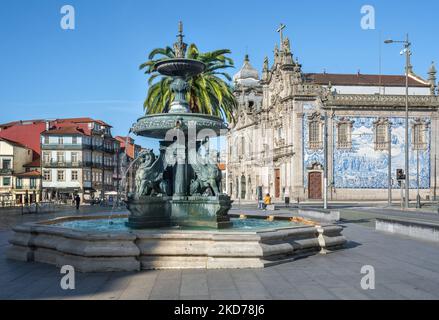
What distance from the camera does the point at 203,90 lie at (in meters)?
28.8

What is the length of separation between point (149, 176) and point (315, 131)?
41.0 m

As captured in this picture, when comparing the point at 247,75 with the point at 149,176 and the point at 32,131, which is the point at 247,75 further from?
the point at 149,176

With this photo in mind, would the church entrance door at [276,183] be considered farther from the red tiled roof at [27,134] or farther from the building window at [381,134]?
the red tiled roof at [27,134]

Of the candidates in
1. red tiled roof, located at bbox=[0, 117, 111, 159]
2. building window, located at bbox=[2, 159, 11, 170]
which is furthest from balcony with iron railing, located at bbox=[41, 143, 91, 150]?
building window, located at bbox=[2, 159, 11, 170]

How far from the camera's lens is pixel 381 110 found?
50812 millimetres

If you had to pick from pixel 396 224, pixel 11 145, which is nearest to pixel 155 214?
pixel 396 224

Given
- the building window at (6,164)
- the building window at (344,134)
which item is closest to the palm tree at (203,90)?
the building window at (344,134)

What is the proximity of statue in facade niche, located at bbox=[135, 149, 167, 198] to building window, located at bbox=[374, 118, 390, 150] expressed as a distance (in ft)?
140

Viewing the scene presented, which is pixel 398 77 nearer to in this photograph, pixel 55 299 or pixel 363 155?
pixel 363 155

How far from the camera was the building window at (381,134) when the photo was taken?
167ft

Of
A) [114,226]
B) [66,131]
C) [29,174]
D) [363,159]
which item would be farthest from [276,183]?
[114,226]

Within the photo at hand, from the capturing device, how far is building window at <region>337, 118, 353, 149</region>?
50.6 meters

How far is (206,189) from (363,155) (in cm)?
4151

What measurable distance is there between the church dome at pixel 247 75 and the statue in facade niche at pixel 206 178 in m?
65.7
